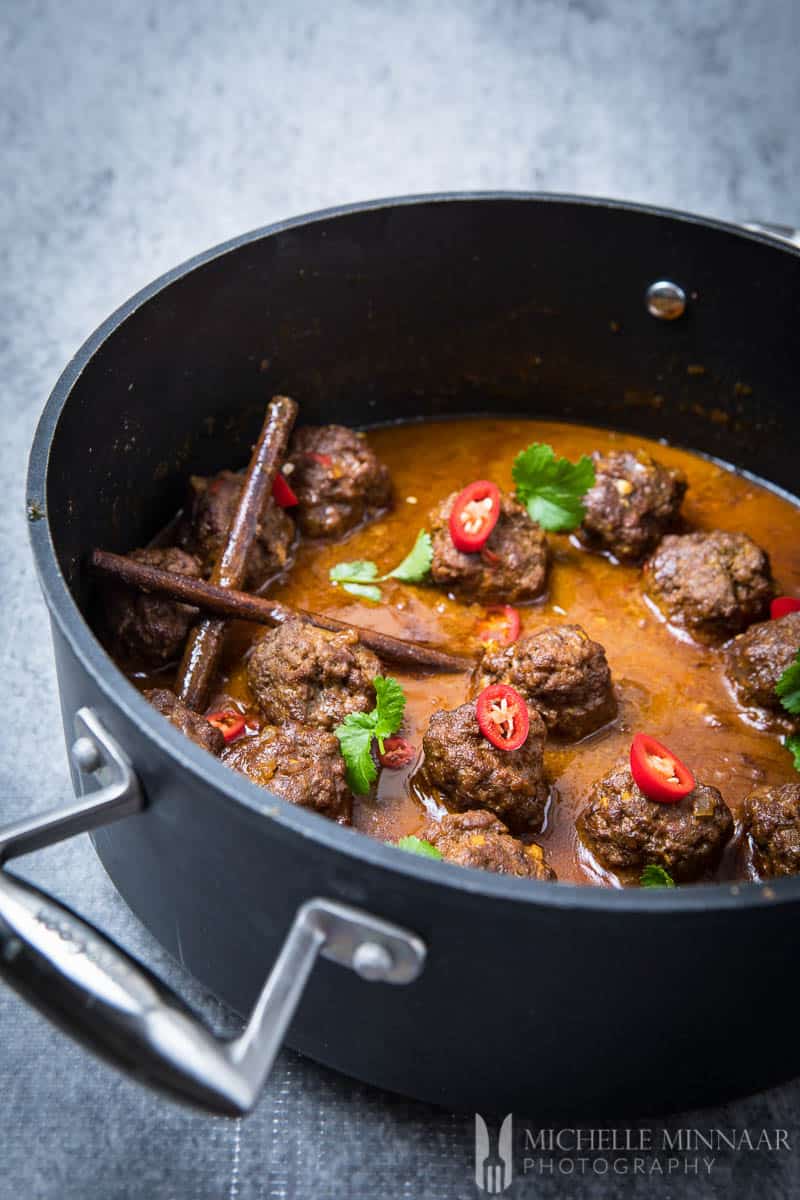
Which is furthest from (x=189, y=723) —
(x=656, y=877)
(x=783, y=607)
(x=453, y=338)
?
(x=453, y=338)

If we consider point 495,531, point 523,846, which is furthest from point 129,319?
point 523,846

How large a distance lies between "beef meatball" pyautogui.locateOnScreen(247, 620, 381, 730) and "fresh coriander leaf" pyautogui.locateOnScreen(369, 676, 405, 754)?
0.07 meters

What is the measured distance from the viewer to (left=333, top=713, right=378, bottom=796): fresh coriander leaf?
2.94 metres

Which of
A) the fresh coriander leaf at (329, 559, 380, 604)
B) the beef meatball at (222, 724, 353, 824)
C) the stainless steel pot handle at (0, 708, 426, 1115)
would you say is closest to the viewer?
the stainless steel pot handle at (0, 708, 426, 1115)

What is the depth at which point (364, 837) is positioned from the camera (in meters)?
1.96

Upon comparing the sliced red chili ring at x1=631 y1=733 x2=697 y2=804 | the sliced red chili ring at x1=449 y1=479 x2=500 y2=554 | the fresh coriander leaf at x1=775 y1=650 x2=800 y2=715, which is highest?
the sliced red chili ring at x1=449 y1=479 x2=500 y2=554

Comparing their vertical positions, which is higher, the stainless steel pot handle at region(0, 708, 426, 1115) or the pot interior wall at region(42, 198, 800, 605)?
the pot interior wall at region(42, 198, 800, 605)

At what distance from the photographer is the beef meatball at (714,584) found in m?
3.46

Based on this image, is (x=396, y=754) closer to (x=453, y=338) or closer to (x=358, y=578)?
(x=358, y=578)

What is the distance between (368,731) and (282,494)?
3.19 feet

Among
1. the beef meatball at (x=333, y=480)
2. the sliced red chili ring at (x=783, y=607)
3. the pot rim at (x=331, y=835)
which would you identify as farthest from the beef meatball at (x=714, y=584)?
the pot rim at (x=331, y=835)

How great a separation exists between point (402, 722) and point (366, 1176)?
1055mm

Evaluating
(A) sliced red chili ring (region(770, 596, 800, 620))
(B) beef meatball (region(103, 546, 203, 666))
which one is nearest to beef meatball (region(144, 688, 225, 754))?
(B) beef meatball (region(103, 546, 203, 666))

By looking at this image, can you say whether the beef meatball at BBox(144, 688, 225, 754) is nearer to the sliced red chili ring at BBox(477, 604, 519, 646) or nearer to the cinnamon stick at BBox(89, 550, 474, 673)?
the cinnamon stick at BBox(89, 550, 474, 673)
